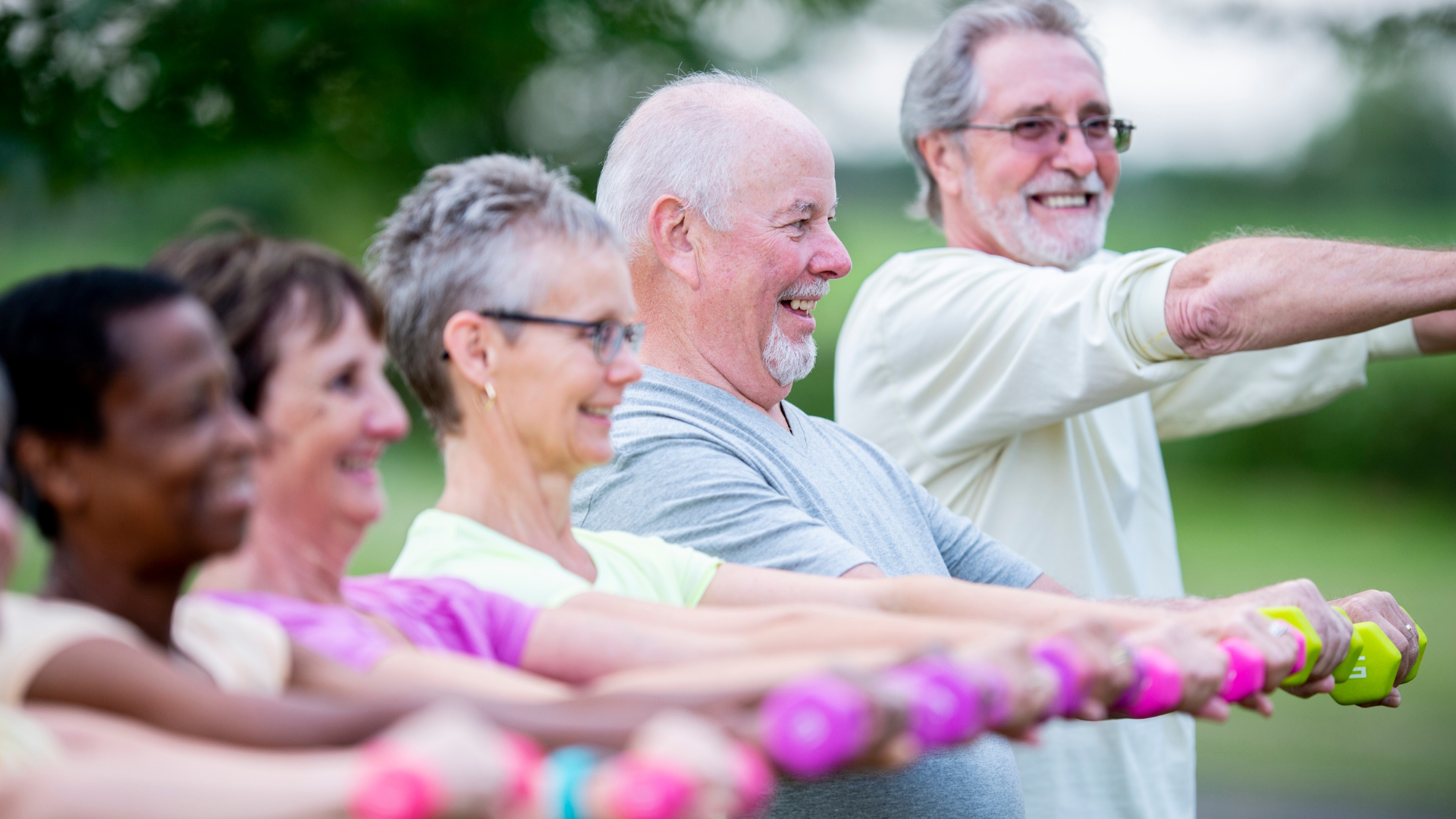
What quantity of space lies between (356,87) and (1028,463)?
4621 mm

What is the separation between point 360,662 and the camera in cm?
147

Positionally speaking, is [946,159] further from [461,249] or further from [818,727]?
[818,727]

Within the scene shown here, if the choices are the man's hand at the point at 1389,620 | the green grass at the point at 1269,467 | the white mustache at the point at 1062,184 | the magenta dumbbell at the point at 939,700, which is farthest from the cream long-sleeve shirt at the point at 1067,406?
the green grass at the point at 1269,467

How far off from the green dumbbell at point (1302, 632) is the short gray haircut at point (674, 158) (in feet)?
4.37

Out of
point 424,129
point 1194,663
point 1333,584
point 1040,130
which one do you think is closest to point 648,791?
point 1194,663

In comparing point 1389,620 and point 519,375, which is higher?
point 519,375

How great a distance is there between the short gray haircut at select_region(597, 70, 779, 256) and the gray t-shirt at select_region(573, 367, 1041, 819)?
35cm

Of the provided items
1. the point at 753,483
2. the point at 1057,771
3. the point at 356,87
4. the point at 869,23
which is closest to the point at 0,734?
the point at 753,483

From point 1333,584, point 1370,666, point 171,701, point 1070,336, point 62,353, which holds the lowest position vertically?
point 1333,584

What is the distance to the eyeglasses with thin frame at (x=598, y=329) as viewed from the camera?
180 cm

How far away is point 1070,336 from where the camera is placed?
10.3ft

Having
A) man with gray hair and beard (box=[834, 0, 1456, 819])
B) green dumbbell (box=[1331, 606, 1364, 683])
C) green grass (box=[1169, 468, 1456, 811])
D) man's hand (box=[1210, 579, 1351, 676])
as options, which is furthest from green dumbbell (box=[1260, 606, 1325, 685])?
green grass (box=[1169, 468, 1456, 811])

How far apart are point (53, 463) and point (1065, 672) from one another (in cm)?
101

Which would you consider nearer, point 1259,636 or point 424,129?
point 1259,636
